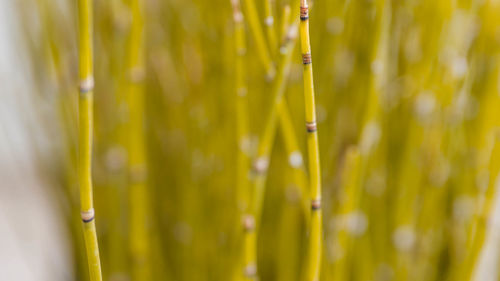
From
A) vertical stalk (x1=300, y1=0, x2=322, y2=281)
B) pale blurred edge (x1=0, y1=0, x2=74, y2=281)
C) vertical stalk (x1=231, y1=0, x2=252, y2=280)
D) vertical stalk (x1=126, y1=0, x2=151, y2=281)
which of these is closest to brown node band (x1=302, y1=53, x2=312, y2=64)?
vertical stalk (x1=300, y1=0, x2=322, y2=281)

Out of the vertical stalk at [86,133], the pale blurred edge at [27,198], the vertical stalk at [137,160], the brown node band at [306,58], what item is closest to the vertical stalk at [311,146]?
the brown node band at [306,58]

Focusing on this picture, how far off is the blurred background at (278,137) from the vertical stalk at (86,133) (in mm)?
179

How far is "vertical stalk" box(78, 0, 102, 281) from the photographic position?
23cm

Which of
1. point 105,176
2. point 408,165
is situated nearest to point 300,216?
point 408,165

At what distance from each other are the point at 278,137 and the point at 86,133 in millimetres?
360

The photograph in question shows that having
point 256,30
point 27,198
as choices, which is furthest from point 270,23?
point 27,198

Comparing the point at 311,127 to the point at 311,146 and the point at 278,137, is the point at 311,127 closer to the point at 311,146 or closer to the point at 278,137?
the point at 311,146

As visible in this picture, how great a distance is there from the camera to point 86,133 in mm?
240

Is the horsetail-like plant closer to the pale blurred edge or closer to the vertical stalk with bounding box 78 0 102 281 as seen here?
the vertical stalk with bounding box 78 0 102 281

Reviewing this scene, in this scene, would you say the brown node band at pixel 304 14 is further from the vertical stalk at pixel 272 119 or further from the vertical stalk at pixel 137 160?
the vertical stalk at pixel 137 160

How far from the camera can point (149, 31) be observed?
65 centimetres

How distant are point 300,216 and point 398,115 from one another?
7.2 inches

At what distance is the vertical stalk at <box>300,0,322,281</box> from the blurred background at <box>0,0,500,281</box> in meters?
0.12

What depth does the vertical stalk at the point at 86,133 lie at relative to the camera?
0.23 metres
